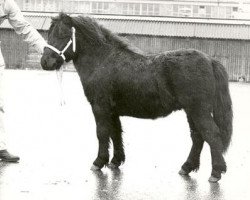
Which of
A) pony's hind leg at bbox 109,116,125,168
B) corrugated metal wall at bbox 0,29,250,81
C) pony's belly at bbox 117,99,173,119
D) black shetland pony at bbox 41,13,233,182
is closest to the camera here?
black shetland pony at bbox 41,13,233,182

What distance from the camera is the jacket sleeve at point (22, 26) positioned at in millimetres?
7180

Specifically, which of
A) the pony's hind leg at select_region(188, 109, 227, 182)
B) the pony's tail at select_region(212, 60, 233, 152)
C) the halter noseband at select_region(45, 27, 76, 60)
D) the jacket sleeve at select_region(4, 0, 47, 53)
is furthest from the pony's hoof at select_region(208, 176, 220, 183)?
the jacket sleeve at select_region(4, 0, 47, 53)

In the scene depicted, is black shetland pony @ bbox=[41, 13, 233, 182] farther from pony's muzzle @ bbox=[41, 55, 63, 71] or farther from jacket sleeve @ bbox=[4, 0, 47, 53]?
jacket sleeve @ bbox=[4, 0, 47, 53]

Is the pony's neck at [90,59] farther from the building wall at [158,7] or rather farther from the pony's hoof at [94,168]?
the building wall at [158,7]

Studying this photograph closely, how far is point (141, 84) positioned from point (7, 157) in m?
2.05

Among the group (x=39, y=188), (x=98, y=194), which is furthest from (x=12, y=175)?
(x=98, y=194)

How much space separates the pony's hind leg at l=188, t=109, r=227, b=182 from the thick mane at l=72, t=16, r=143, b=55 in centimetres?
127

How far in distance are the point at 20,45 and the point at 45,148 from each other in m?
35.0

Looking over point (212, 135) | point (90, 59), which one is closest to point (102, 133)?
point (90, 59)

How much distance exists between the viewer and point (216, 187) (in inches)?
239

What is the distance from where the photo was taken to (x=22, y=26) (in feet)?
24.1

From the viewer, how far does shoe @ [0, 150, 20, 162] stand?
23.4 ft

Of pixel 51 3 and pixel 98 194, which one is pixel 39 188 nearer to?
pixel 98 194

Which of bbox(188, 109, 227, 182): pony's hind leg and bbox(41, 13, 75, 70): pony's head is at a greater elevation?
bbox(41, 13, 75, 70): pony's head
